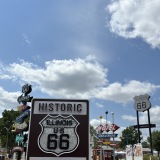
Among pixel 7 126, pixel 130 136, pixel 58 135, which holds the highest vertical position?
pixel 7 126

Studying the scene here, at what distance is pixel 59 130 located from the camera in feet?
16.7

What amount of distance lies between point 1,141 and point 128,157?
62.1 meters

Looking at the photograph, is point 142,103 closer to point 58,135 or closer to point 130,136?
point 58,135

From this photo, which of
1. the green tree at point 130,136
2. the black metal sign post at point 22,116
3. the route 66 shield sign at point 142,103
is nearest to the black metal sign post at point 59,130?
the route 66 shield sign at point 142,103

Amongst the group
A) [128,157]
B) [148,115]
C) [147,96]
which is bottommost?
[128,157]

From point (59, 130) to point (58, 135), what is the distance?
0.32ft

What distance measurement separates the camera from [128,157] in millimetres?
24844

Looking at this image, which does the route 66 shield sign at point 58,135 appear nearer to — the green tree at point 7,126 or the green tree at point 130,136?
the green tree at point 7,126

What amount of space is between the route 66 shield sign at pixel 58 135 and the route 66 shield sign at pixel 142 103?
99.6ft

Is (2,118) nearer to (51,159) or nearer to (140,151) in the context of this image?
(140,151)

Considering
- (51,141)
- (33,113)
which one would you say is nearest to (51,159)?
(51,141)

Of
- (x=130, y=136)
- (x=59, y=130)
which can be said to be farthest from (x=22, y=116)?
(x=130, y=136)

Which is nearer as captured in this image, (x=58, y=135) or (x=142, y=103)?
(x=58, y=135)

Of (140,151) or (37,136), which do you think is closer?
(37,136)
